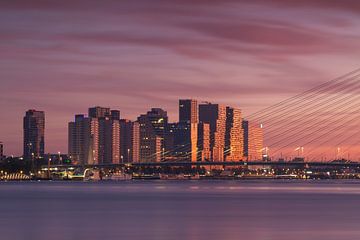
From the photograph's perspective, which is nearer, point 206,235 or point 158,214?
point 206,235

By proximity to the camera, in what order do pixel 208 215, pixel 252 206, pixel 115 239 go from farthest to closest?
pixel 252 206 → pixel 208 215 → pixel 115 239

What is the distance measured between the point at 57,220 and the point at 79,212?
6334 mm

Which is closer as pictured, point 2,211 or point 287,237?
point 287,237

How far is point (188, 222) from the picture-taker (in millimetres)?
47781

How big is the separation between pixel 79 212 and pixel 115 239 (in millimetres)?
17976

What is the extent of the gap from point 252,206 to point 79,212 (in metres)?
14.9

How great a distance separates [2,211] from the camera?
2239 inches

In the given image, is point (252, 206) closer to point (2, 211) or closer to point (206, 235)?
point (2, 211)

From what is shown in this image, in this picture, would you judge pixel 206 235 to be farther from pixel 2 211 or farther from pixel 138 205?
pixel 138 205

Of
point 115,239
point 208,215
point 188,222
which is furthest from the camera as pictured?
point 208,215

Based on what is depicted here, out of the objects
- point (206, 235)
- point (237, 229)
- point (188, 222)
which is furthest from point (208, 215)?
point (206, 235)

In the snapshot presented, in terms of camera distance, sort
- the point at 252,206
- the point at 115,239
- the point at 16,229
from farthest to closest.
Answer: the point at 252,206
the point at 16,229
the point at 115,239

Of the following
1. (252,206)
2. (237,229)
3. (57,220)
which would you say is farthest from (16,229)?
(252,206)

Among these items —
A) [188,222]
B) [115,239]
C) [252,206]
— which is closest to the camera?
[115,239]
